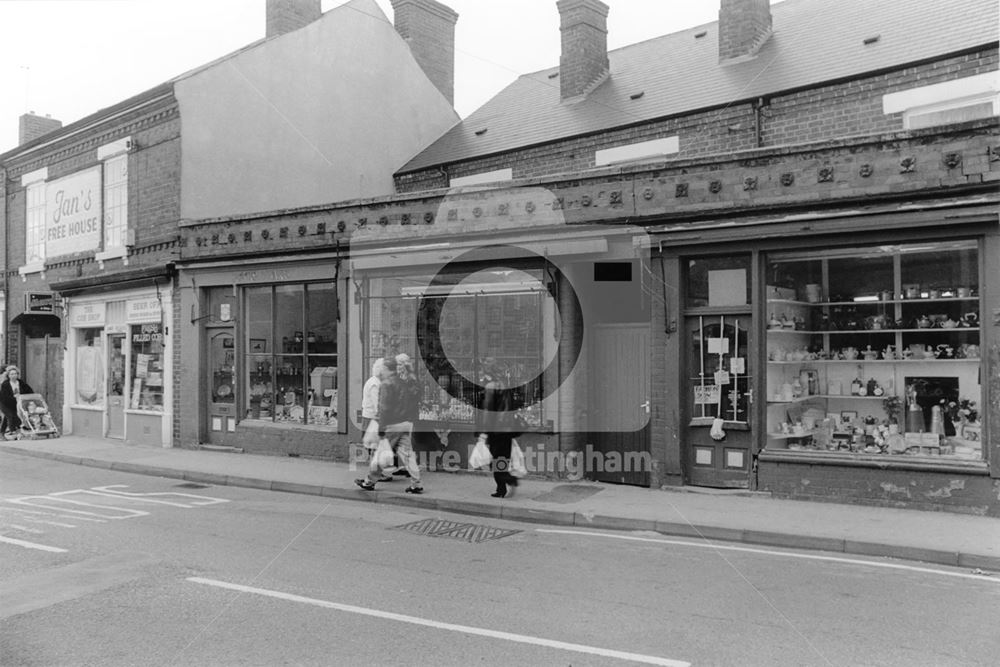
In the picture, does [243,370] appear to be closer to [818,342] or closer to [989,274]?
[818,342]

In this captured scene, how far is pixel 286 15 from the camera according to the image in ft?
64.7

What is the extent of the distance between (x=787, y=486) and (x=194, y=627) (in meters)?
7.57

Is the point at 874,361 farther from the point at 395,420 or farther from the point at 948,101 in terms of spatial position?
the point at 395,420

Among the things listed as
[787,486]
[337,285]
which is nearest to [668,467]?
[787,486]

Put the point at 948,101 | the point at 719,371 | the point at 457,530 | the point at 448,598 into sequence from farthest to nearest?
the point at 948,101 → the point at 719,371 → the point at 457,530 → the point at 448,598

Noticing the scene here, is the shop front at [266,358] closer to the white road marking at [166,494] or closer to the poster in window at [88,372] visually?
the white road marking at [166,494]

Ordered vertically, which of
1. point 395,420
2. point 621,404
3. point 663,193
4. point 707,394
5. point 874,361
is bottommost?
point 395,420

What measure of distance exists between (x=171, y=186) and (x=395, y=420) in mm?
8452

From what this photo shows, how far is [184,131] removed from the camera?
631 inches

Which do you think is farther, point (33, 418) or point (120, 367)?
point (33, 418)

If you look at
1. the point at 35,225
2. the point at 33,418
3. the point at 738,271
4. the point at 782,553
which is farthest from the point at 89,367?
the point at 782,553

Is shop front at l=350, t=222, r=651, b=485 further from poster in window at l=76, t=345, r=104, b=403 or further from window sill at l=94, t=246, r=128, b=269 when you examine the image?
poster in window at l=76, t=345, r=104, b=403

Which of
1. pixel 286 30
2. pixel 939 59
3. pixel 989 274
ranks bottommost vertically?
pixel 989 274

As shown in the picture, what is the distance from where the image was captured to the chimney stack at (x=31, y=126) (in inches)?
992
